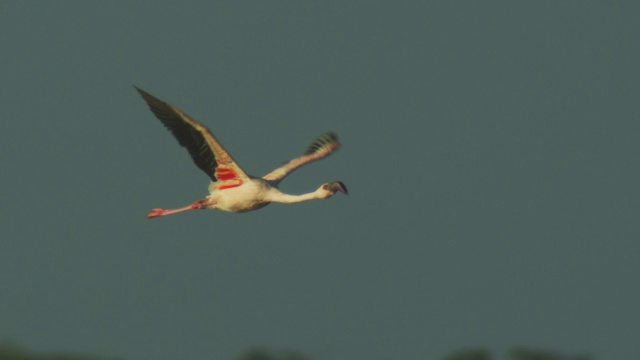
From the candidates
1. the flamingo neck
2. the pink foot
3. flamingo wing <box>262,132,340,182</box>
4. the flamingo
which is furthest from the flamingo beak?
the pink foot

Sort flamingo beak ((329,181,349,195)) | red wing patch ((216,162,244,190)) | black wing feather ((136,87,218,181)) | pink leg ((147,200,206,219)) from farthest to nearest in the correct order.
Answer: pink leg ((147,200,206,219)), red wing patch ((216,162,244,190)), flamingo beak ((329,181,349,195)), black wing feather ((136,87,218,181))

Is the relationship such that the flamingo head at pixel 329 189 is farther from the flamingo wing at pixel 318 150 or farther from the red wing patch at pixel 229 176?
the flamingo wing at pixel 318 150

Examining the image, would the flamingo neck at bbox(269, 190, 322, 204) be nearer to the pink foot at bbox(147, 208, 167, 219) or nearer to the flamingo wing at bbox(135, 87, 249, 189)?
the flamingo wing at bbox(135, 87, 249, 189)

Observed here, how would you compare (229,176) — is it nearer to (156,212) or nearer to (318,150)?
(156,212)

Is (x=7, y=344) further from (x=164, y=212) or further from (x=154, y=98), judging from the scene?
(x=154, y=98)

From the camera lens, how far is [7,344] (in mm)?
43688

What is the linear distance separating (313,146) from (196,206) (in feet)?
11.8

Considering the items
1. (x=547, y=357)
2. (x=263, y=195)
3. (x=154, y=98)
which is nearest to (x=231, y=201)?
(x=263, y=195)

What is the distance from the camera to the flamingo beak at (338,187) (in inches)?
1321

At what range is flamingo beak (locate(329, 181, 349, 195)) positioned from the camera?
33.6 meters

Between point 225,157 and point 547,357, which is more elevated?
point 547,357

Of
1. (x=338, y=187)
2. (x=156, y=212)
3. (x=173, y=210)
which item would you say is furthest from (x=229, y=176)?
(x=156, y=212)

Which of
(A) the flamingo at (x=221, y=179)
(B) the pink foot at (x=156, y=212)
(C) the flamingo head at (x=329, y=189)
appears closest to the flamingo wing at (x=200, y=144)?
(A) the flamingo at (x=221, y=179)

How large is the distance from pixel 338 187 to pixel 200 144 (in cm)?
228
